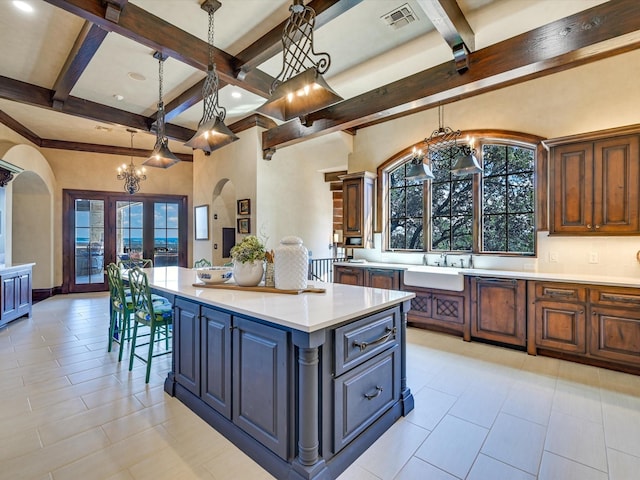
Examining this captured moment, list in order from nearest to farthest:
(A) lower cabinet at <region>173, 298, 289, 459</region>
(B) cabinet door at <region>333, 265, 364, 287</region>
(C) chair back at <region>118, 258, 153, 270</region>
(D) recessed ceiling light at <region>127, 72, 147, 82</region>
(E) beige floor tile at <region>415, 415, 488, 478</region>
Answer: (A) lower cabinet at <region>173, 298, 289, 459</region>
(E) beige floor tile at <region>415, 415, 488, 478</region>
(D) recessed ceiling light at <region>127, 72, 147, 82</region>
(C) chair back at <region>118, 258, 153, 270</region>
(B) cabinet door at <region>333, 265, 364, 287</region>

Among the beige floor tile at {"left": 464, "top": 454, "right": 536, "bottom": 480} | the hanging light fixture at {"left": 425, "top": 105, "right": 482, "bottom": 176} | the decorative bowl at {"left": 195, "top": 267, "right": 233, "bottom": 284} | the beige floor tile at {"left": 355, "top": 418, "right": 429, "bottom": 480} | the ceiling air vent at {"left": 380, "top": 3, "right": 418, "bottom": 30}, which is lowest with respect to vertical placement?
the beige floor tile at {"left": 464, "top": 454, "right": 536, "bottom": 480}

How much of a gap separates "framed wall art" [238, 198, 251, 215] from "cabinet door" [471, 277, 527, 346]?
393 cm

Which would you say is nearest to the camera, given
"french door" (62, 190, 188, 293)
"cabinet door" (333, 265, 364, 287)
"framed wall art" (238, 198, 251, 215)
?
"cabinet door" (333, 265, 364, 287)

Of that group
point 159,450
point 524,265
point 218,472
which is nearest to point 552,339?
point 524,265

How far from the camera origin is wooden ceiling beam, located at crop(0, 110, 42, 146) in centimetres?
542

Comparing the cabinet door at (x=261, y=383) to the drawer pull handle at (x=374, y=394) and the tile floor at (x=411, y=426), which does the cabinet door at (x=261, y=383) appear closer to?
the tile floor at (x=411, y=426)

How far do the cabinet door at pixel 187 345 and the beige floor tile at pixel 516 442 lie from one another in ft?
6.69

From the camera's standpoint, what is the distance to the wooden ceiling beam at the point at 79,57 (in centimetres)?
317

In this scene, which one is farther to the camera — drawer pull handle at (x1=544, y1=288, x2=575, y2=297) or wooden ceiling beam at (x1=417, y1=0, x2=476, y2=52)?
drawer pull handle at (x1=544, y1=288, x2=575, y2=297)

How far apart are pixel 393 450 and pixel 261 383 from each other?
94cm

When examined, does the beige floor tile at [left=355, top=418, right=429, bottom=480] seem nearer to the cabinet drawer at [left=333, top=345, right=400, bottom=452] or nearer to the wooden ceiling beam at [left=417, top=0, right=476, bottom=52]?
the cabinet drawer at [left=333, top=345, right=400, bottom=452]

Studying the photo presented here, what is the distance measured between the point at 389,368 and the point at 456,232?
3.14 meters

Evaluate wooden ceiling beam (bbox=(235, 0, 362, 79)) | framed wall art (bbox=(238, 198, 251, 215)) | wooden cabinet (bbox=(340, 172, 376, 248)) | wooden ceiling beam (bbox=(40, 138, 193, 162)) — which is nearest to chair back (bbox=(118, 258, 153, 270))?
framed wall art (bbox=(238, 198, 251, 215))

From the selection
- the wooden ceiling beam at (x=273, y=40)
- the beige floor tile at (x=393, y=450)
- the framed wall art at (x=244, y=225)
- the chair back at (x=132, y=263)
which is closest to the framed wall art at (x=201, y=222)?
the framed wall art at (x=244, y=225)
